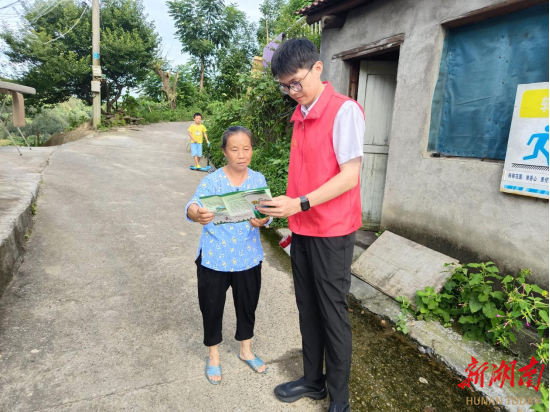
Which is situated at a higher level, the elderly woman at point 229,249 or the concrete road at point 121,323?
the elderly woman at point 229,249

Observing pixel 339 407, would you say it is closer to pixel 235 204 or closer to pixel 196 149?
pixel 235 204

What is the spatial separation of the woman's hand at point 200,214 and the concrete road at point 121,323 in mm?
1178

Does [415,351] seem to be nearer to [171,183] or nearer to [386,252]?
[386,252]

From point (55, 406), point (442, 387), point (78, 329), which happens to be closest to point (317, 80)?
point (442, 387)

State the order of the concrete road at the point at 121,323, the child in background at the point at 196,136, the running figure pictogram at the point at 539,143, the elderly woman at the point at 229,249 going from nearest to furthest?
the elderly woman at the point at 229,249
the concrete road at the point at 121,323
the running figure pictogram at the point at 539,143
the child in background at the point at 196,136

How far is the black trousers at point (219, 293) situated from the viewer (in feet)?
7.35

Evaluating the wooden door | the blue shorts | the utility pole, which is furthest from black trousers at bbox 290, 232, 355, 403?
the utility pole

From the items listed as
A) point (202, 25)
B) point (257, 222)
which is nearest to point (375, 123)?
point (257, 222)

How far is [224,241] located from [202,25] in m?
31.6

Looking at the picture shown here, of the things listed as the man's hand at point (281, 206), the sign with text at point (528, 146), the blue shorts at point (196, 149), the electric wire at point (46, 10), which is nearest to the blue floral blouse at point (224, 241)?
the man's hand at point (281, 206)

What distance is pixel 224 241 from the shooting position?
2.19 meters

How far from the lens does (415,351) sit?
114 inches

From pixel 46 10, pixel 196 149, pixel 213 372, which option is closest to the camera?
pixel 213 372

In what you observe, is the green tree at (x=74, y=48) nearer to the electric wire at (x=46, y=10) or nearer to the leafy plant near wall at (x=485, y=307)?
the electric wire at (x=46, y=10)
